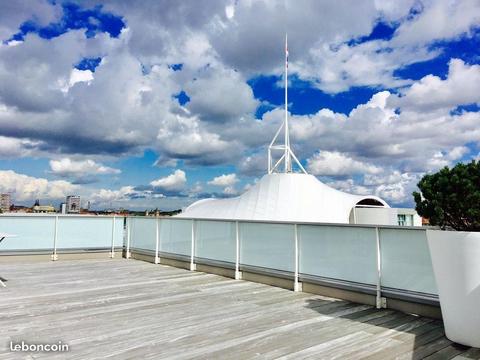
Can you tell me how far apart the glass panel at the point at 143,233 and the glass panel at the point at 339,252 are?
5430 mm

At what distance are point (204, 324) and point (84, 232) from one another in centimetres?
835

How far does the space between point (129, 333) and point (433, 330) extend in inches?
135

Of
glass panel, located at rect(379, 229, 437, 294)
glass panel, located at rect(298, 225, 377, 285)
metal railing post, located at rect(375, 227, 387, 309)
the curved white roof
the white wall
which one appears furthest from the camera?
the white wall

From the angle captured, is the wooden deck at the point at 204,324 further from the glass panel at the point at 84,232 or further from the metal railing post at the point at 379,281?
the glass panel at the point at 84,232

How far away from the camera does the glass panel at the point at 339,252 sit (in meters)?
5.63

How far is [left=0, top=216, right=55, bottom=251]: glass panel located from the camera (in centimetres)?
1045

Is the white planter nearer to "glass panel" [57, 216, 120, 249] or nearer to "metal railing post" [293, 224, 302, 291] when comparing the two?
"metal railing post" [293, 224, 302, 291]

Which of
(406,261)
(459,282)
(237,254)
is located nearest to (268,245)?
(237,254)

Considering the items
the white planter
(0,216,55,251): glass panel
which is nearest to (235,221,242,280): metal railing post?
the white planter

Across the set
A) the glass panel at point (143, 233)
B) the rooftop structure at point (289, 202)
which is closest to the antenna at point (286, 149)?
the rooftop structure at point (289, 202)

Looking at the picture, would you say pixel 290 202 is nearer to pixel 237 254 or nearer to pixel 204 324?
pixel 237 254

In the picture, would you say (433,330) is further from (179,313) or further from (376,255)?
(179,313)

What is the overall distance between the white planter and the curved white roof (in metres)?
35.0

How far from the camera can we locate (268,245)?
734 cm
